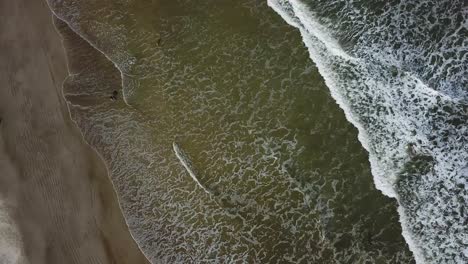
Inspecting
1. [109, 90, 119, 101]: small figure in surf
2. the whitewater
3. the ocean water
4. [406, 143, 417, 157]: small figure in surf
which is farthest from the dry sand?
[406, 143, 417, 157]: small figure in surf

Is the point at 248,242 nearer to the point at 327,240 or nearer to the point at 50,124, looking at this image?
the point at 327,240

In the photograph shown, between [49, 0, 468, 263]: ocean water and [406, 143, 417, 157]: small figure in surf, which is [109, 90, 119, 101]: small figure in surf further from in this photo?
[406, 143, 417, 157]: small figure in surf

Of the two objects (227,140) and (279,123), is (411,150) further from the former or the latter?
(227,140)

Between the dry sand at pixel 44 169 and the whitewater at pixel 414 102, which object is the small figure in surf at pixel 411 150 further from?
the dry sand at pixel 44 169

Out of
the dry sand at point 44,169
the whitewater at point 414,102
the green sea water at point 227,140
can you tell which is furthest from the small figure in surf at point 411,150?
the dry sand at point 44,169

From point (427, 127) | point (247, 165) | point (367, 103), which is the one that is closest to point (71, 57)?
point (247, 165)

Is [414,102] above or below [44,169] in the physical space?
above

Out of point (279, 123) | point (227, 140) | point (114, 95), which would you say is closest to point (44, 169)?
point (114, 95)
